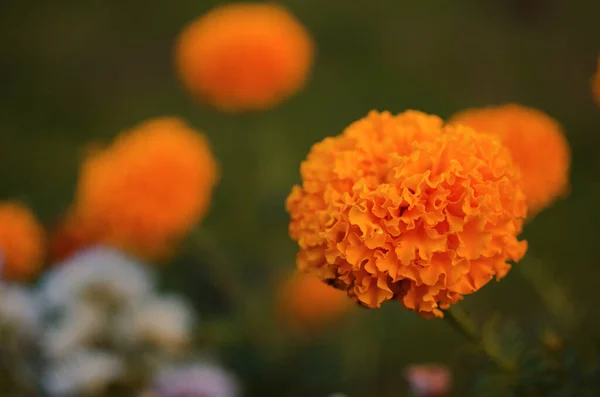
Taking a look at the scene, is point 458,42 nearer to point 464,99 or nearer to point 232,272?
point 464,99

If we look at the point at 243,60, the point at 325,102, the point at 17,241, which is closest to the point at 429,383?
the point at 17,241

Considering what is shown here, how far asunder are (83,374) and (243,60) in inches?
33.1

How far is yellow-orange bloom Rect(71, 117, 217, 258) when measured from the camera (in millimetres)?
1271

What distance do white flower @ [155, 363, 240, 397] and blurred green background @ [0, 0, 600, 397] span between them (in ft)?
1.00

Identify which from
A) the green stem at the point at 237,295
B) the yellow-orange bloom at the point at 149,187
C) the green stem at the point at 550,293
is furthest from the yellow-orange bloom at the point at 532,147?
the green stem at the point at 237,295

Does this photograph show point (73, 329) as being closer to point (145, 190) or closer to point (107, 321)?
point (107, 321)

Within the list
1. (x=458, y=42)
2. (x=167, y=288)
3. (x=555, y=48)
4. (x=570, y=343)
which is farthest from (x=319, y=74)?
(x=570, y=343)

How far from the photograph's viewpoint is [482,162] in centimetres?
68

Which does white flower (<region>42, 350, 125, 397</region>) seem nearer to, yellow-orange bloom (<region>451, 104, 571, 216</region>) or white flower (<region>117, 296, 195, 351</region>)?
white flower (<region>117, 296, 195, 351</region>)

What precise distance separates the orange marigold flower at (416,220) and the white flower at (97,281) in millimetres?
546

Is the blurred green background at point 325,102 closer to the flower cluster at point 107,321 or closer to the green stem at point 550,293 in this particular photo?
the flower cluster at point 107,321

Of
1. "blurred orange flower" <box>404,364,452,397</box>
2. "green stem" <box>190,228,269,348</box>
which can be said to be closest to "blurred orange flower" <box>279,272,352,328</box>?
"green stem" <box>190,228,269,348</box>

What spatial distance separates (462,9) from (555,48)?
52 centimetres

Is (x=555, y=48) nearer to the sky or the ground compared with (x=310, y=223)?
nearer to the sky
